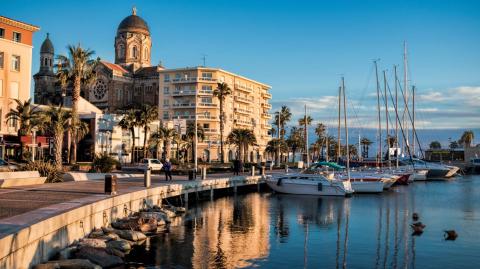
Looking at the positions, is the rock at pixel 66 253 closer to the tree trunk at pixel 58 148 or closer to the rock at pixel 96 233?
the rock at pixel 96 233

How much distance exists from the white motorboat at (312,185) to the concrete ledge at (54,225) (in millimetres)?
21277

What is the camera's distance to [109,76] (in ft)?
337

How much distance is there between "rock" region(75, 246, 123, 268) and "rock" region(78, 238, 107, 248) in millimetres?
455

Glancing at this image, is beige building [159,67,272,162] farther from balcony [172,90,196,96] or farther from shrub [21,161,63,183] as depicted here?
shrub [21,161,63,183]

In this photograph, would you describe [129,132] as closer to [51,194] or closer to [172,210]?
[172,210]

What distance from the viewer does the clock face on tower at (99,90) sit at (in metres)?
104

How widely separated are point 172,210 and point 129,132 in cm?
4599

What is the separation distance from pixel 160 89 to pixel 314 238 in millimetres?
83051

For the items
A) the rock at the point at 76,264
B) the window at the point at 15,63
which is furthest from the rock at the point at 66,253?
the window at the point at 15,63

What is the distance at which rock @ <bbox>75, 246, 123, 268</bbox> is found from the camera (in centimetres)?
1661

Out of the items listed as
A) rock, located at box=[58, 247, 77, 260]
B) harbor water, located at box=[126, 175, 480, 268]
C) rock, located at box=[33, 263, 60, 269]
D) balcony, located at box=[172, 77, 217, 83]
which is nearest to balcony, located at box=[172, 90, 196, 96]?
balcony, located at box=[172, 77, 217, 83]

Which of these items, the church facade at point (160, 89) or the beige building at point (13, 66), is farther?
the church facade at point (160, 89)

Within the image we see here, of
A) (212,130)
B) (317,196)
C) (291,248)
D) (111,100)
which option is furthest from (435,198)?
(111,100)

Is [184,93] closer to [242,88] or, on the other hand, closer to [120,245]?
[242,88]
